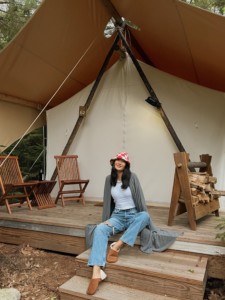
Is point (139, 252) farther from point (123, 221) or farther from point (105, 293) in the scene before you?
point (105, 293)

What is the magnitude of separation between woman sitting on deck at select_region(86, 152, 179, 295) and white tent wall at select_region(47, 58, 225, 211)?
190 cm

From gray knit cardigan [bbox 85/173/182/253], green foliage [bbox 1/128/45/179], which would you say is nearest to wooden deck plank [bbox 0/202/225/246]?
gray knit cardigan [bbox 85/173/182/253]

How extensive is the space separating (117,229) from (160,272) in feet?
2.05

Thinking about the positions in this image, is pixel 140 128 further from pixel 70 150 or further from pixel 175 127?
pixel 70 150

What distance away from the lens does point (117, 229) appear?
9.02 ft

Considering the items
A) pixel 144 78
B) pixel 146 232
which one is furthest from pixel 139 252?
pixel 144 78

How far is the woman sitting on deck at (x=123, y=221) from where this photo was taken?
2.50m

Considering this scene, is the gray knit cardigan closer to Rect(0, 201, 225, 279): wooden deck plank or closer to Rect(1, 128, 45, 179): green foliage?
Rect(0, 201, 225, 279): wooden deck plank

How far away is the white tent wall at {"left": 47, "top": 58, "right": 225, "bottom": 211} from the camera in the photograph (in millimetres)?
4543

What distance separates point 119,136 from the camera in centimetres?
502

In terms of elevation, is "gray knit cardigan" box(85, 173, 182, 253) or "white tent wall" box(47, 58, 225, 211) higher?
"white tent wall" box(47, 58, 225, 211)

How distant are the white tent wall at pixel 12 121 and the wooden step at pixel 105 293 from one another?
3.37 metres

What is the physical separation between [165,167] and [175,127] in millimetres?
673

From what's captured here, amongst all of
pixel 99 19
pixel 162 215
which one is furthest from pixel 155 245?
pixel 99 19
